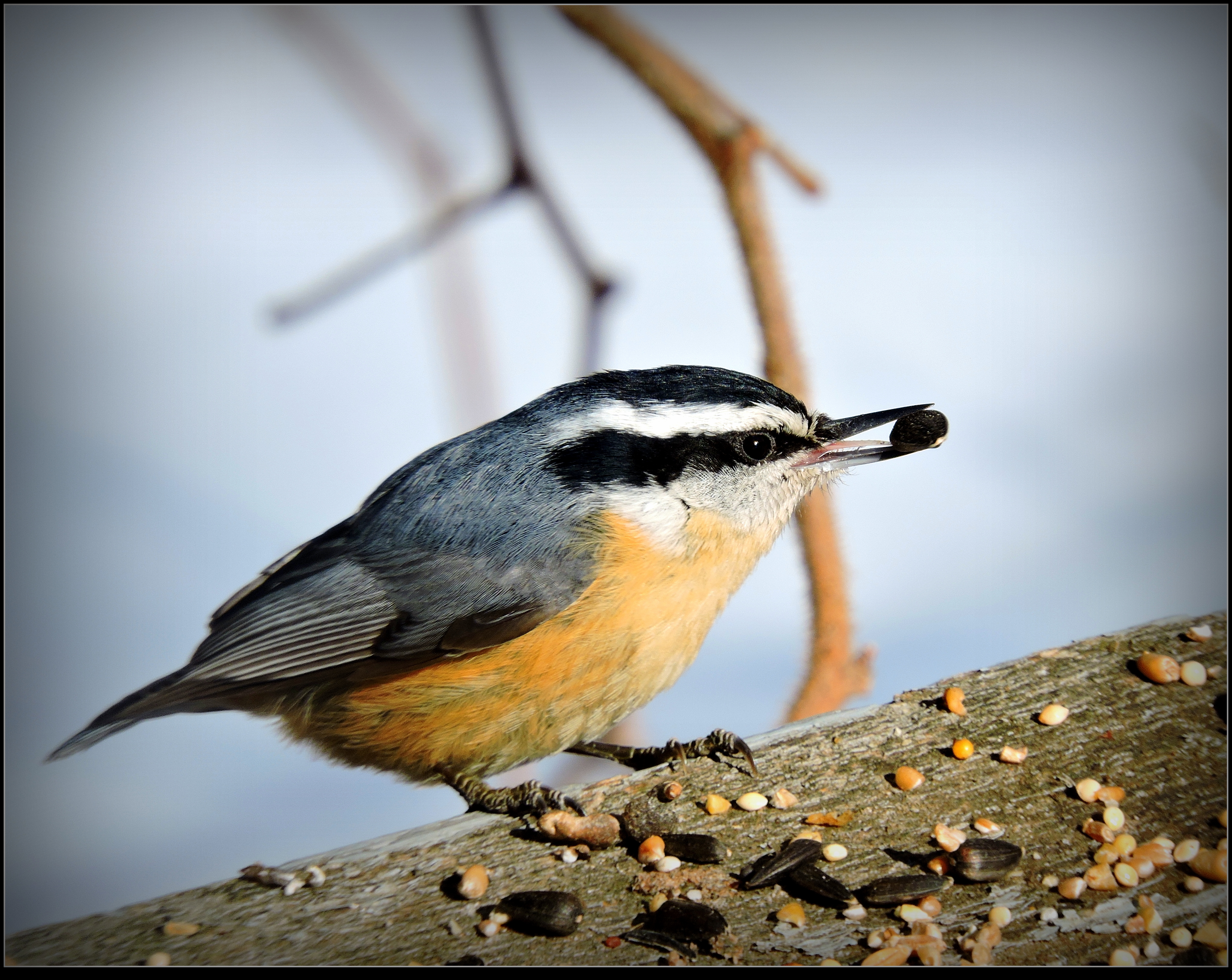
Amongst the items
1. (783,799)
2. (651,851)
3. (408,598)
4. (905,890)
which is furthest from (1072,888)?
(408,598)

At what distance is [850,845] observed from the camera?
864 millimetres

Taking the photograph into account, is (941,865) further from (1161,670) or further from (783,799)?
(1161,670)

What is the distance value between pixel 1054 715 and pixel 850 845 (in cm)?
24

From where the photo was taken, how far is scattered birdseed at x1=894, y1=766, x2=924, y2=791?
89 cm

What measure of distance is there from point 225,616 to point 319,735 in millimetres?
226

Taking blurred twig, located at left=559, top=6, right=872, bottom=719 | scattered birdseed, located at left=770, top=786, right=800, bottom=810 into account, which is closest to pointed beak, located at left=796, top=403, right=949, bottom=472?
blurred twig, located at left=559, top=6, right=872, bottom=719

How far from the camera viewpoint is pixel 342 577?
3.58ft

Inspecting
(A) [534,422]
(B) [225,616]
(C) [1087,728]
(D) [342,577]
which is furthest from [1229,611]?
(B) [225,616]

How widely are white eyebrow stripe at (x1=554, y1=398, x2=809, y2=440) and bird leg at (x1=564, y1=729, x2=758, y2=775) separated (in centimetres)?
31

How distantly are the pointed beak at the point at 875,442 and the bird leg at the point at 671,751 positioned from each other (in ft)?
1.01

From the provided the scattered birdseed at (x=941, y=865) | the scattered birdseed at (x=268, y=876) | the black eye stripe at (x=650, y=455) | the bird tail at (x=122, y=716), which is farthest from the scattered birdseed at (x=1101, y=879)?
the bird tail at (x=122, y=716)

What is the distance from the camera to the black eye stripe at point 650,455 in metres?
1.05
